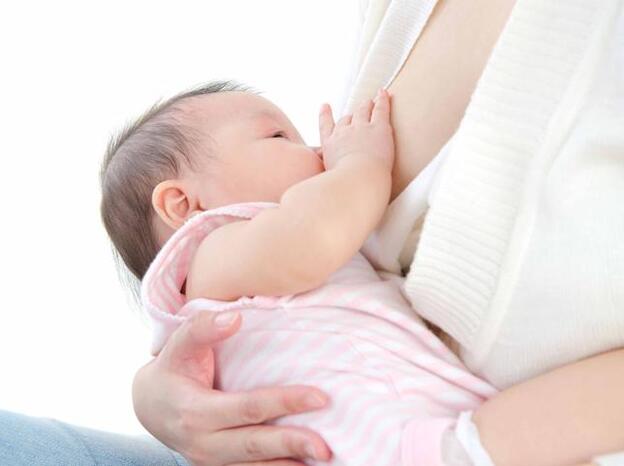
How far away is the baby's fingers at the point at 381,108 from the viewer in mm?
914

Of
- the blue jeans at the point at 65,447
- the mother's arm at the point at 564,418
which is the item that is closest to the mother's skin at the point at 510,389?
the mother's arm at the point at 564,418

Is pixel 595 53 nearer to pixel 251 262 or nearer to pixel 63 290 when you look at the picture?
pixel 251 262

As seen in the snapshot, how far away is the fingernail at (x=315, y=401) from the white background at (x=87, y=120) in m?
1.31

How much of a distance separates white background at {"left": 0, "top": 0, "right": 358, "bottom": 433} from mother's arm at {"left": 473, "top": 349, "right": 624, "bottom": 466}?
4.72ft

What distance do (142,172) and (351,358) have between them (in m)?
0.37

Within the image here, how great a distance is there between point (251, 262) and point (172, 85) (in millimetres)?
1457

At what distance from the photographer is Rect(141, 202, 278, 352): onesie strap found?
0.90 metres

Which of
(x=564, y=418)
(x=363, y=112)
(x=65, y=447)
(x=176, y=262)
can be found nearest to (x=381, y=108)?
(x=363, y=112)

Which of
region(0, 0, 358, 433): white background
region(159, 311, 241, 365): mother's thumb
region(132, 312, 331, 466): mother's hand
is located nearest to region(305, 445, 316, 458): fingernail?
region(132, 312, 331, 466): mother's hand

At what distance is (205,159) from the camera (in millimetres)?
970

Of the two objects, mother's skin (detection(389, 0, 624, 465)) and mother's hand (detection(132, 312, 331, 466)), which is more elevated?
mother's skin (detection(389, 0, 624, 465))

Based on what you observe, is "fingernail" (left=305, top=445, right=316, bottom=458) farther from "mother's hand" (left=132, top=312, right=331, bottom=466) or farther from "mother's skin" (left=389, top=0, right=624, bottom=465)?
"mother's skin" (left=389, top=0, right=624, bottom=465)

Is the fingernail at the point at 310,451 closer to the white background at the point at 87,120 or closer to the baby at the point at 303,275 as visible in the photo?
the baby at the point at 303,275

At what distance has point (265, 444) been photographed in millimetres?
802
